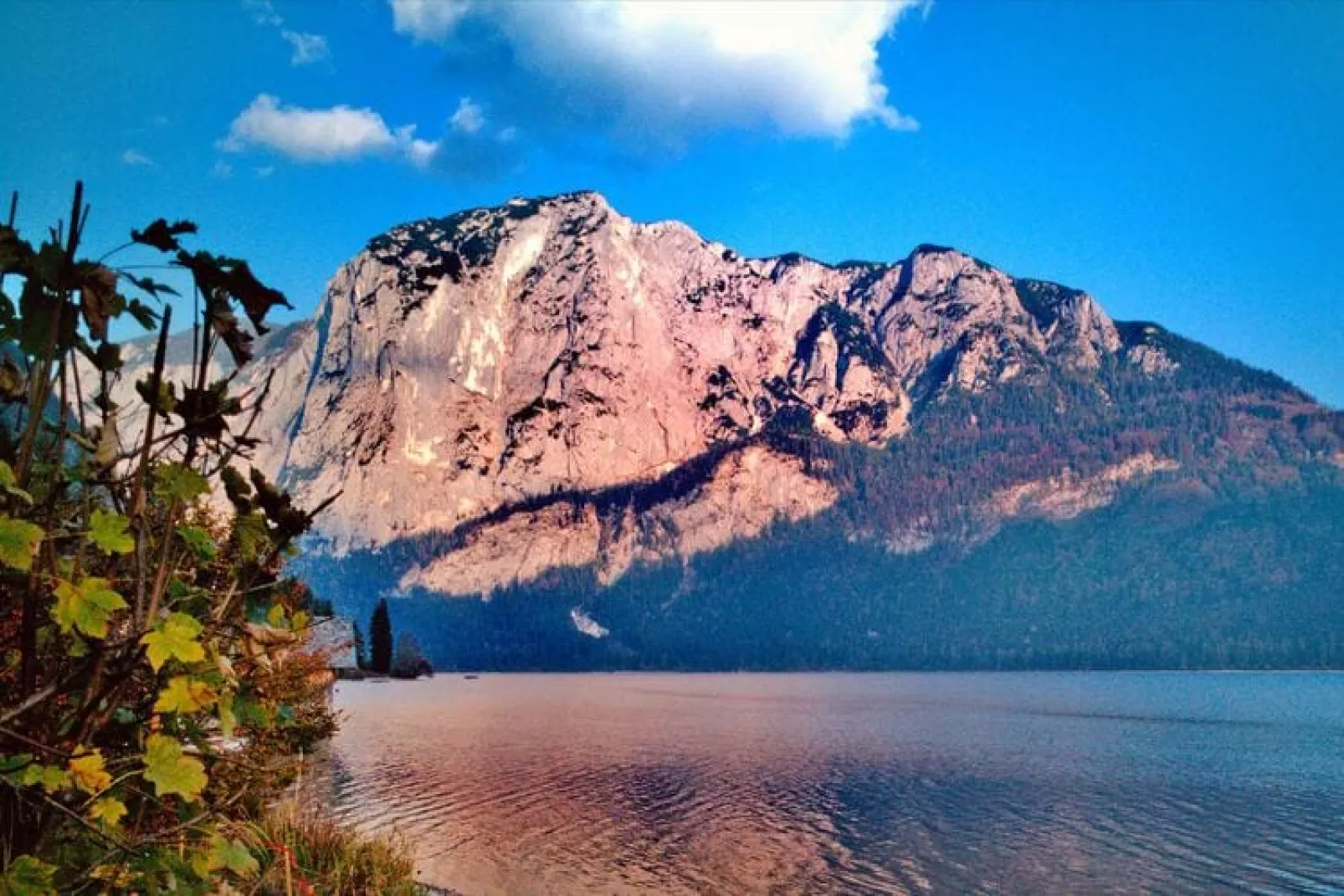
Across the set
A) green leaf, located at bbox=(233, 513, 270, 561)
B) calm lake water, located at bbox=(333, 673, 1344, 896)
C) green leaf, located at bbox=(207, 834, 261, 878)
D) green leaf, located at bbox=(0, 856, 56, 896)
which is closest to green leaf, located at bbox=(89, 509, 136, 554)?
green leaf, located at bbox=(233, 513, 270, 561)

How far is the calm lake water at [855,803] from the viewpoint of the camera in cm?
3150

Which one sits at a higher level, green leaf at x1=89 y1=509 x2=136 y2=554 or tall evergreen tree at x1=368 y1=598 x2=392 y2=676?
green leaf at x1=89 y1=509 x2=136 y2=554

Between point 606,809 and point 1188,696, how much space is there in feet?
455

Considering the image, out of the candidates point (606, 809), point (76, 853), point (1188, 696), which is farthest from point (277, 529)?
point (1188, 696)

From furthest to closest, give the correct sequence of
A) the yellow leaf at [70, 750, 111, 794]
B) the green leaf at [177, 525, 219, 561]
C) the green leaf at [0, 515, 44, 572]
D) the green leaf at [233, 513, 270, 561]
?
the green leaf at [177, 525, 219, 561], the green leaf at [233, 513, 270, 561], the yellow leaf at [70, 750, 111, 794], the green leaf at [0, 515, 44, 572]

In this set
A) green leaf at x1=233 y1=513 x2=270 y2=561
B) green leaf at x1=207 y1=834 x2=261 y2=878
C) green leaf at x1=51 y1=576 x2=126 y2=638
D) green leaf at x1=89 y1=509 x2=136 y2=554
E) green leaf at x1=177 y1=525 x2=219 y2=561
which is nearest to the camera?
green leaf at x1=51 y1=576 x2=126 y2=638

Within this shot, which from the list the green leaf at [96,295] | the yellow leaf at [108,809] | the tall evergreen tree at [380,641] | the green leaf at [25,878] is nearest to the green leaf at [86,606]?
the yellow leaf at [108,809]

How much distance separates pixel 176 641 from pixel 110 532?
47 cm

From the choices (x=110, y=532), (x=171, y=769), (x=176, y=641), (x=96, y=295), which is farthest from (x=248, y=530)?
(x=96, y=295)

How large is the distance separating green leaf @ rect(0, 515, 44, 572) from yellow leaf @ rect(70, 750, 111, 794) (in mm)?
811

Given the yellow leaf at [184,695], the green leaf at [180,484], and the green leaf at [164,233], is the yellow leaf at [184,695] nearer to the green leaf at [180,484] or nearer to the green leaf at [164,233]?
the green leaf at [180,484]

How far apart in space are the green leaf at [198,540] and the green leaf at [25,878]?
4.67 feet

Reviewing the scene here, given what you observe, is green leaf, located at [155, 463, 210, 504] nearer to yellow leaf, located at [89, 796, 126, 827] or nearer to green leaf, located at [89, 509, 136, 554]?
green leaf, located at [89, 509, 136, 554]

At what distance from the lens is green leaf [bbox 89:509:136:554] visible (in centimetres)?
332
